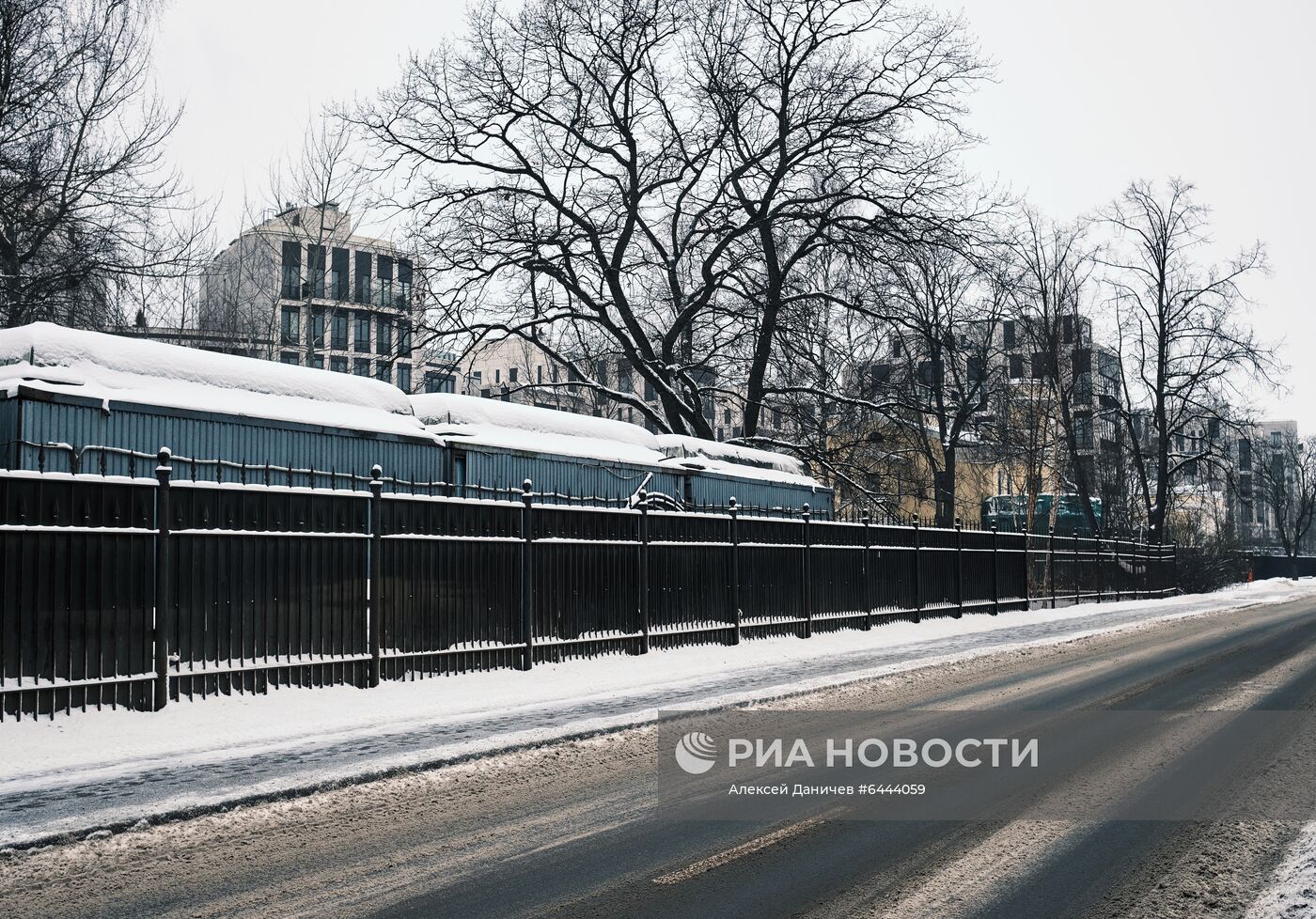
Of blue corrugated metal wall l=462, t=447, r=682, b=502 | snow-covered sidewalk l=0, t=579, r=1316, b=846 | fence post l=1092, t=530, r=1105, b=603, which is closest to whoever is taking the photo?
snow-covered sidewalk l=0, t=579, r=1316, b=846

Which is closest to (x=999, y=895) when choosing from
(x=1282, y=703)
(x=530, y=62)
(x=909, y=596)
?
(x=1282, y=703)

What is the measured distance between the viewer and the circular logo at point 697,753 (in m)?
8.59

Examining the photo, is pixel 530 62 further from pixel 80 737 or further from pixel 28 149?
pixel 80 737

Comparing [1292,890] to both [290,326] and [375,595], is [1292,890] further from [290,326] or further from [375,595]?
[290,326]

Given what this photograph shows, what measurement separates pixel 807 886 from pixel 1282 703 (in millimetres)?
8604

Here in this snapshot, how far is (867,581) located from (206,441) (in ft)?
39.6

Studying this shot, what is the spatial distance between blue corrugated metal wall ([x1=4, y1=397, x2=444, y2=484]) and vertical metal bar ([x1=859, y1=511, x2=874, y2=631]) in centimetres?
795

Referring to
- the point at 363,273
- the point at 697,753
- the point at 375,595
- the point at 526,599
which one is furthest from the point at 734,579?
the point at 363,273

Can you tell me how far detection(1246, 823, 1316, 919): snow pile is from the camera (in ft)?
16.9

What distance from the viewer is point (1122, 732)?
33.0 ft

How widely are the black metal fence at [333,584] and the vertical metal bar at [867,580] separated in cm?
217

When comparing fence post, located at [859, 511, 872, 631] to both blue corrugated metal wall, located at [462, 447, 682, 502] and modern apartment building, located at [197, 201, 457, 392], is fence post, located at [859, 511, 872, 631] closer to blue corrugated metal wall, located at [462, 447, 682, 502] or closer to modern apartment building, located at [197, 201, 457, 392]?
blue corrugated metal wall, located at [462, 447, 682, 502]

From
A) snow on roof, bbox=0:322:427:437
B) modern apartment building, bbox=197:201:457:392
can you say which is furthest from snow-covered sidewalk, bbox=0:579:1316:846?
modern apartment building, bbox=197:201:457:392

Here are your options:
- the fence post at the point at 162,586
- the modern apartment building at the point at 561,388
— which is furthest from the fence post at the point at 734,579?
the modern apartment building at the point at 561,388
